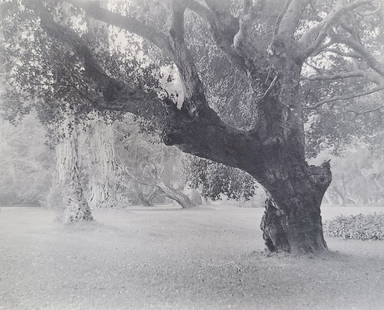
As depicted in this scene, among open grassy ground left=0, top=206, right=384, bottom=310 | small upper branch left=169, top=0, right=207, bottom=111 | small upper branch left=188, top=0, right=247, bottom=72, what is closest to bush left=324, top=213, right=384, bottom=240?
open grassy ground left=0, top=206, right=384, bottom=310

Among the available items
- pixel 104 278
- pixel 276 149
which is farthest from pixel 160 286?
pixel 276 149

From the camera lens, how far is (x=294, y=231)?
39.8 ft

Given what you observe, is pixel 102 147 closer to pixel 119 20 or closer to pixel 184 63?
pixel 119 20

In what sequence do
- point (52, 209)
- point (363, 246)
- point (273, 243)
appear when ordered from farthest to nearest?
point (52, 209) → point (363, 246) → point (273, 243)

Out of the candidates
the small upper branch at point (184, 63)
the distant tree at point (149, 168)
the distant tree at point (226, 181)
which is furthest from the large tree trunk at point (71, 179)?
the small upper branch at point (184, 63)

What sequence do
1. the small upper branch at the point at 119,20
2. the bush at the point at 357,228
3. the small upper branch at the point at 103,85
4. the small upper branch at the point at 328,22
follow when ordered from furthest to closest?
the bush at the point at 357,228 → the small upper branch at the point at 328,22 → the small upper branch at the point at 119,20 → the small upper branch at the point at 103,85

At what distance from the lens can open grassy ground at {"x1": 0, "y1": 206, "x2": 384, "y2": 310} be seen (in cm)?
776

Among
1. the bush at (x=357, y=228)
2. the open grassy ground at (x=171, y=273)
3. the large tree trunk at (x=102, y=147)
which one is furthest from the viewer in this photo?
the large tree trunk at (x=102, y=147)

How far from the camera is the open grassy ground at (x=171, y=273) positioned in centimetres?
776

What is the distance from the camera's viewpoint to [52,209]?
28.5 metres

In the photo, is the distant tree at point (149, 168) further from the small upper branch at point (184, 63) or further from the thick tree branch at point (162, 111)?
the small upper branch at point (184, 63)

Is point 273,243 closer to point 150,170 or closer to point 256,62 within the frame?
point 256,62

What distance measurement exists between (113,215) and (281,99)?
15286 millimetres

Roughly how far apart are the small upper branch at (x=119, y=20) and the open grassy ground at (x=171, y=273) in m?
5.33
